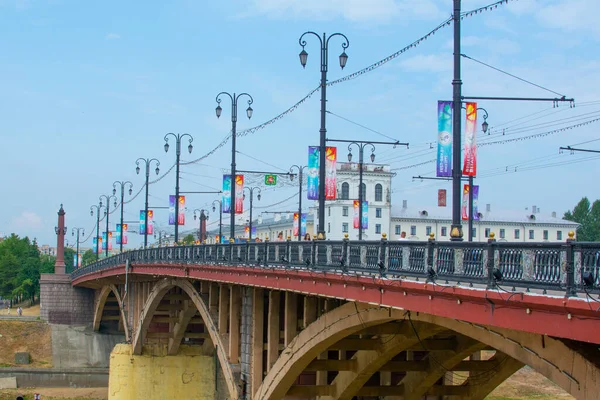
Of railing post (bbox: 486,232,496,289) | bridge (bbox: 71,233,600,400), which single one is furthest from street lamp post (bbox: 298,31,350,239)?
railing post (bbox: 486,232,496,289)

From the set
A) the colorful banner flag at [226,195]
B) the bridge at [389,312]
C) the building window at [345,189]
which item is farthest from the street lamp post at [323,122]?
the building window at [345,189]

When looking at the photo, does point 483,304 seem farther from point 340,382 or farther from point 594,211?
point 594,211

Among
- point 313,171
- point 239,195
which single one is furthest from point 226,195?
point 313,171

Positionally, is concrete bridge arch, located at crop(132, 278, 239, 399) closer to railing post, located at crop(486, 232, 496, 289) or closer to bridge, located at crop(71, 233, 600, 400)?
bridge, located at crop(71, 233, 600, 400)

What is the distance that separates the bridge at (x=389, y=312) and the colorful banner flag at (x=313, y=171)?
9.43ft

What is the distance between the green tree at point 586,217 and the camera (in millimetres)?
87456

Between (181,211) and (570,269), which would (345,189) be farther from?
(570,269)

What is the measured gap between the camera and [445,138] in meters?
18.4

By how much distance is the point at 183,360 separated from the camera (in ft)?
171

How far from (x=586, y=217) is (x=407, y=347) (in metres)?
75.3

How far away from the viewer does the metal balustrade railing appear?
11445 millimetres

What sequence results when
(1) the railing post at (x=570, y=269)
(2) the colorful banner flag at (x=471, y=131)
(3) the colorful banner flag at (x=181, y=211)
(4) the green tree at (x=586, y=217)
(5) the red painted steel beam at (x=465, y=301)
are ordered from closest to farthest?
(5) the red painted steel beam at (x=465, y=301), (1) the railing post at (x=570, y=269), (2) the colorful banner flag at (x=471, y=131), (3) the colorful banner flag at (x=181, y=211), (4) the green tree at (x=586, y=217)

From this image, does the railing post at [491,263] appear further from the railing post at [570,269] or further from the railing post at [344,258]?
the railing post at [344,258]

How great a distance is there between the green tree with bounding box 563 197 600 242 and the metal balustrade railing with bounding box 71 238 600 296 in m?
66.2
